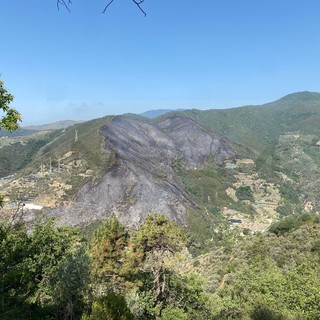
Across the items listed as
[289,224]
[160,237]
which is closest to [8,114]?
[160,237]

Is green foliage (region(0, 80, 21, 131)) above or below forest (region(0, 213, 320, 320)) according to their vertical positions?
above

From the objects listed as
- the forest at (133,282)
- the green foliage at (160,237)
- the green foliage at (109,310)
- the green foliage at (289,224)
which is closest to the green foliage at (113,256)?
the forest at (133,282)

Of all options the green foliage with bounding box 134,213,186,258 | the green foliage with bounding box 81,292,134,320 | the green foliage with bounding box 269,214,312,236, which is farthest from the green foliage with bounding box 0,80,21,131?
the green foliage with bounding box 269,214,312,236

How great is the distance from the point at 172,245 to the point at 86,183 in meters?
119

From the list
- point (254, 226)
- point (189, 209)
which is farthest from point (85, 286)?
point (254, 226)

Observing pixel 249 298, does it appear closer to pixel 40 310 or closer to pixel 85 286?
pixel 85 286

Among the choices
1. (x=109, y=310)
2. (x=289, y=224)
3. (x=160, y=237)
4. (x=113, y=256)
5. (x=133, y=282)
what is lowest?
(x=289, y=224)

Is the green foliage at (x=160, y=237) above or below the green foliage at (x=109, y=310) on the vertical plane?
below

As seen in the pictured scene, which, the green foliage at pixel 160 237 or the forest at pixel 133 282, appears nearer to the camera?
the forest at pixel 133 282

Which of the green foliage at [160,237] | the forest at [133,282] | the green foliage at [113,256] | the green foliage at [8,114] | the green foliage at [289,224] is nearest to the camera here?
the green foliage at [8,114]

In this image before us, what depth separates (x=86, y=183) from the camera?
142m

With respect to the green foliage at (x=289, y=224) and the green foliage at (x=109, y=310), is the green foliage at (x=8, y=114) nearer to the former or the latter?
the green foliage at (x=109, y=310)

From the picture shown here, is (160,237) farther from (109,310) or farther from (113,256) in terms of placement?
(109,310)

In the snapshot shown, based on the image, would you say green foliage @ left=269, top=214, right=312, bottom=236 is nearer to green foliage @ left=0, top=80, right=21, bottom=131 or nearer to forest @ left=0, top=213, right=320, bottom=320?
forest @ left=0, top=213, right=320, bottom=320
